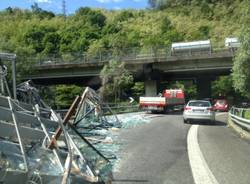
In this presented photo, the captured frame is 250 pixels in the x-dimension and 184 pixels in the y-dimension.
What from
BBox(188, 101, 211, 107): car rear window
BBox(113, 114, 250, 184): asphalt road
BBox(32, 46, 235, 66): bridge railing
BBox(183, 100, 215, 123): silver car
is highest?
BBox(32, 46, 235, 66): bridge railing

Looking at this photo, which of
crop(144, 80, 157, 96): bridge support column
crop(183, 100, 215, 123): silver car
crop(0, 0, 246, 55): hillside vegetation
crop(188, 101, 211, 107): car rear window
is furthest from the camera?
crop(0, 0, 246, 55): hillside vegetation

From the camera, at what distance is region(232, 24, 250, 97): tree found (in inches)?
1411

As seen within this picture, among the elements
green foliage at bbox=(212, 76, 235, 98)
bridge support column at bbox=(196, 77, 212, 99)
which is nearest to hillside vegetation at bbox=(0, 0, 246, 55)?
green foliage at bbox=(212, 76, 235, 98)

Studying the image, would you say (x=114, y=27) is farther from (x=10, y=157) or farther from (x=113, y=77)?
(x=10, y=157)

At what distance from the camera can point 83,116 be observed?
48.5 feet

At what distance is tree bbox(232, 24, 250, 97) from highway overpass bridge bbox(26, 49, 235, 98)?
89.1ft

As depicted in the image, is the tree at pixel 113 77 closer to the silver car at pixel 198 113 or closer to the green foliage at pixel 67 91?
the green foliage at pixel 67 91

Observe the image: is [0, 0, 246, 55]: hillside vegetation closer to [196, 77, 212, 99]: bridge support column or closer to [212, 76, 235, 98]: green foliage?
[212, 76, 235, 98]: green foliage

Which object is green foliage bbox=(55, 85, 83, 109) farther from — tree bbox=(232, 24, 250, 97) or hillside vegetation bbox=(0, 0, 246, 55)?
tree bbox=(232, 24, 250, 97)

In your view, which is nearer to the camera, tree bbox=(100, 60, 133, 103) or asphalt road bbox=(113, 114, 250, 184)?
asphalt road bbox=(113, 114, 250, 184)

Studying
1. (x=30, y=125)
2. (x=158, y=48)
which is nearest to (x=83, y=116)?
(x=30, y=125)

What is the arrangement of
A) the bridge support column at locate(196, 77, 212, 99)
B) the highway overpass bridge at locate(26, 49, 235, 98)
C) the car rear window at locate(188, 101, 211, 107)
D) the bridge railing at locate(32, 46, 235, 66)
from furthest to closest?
the bridge support column at locate(196, 77, 212, 99) < the bridge railing at locate(32, 46, 235, 66) < the highway overpass bridge at locate(26, 49, 235, 98) < the car rear window at locate(188, 101, 211, 107)

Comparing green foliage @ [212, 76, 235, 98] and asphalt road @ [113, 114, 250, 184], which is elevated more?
asphalt road @ [113, 114, 250, 184]

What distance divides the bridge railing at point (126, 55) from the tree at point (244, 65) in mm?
27707
